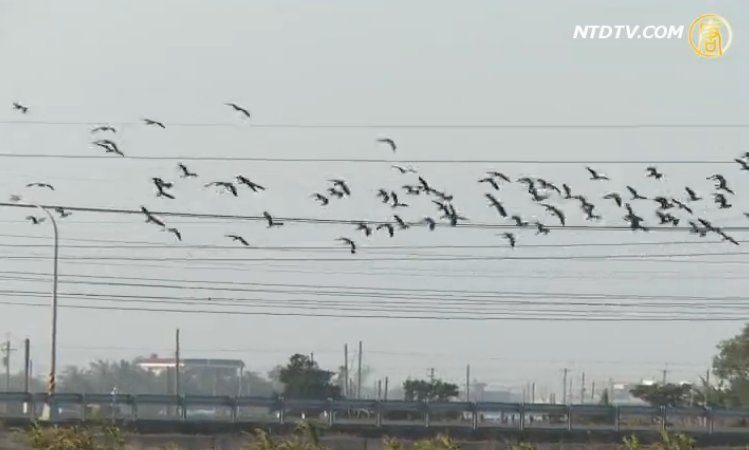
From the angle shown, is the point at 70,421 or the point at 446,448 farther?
the point at 70,421

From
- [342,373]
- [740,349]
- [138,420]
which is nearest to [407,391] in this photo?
[342,373]

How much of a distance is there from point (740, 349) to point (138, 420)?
396 feet

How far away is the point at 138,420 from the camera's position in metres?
60.0

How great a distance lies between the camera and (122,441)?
164ft

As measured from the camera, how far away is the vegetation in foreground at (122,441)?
48344 millimetres

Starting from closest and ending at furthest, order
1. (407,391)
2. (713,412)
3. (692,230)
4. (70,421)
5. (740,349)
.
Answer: (692,230) → (70,421) → (713,412) → (407,391) → (740,349)

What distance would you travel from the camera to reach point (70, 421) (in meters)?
57.8

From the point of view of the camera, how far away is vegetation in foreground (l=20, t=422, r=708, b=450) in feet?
159

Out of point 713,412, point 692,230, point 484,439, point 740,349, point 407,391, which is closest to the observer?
point 692,230

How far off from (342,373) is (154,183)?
112m

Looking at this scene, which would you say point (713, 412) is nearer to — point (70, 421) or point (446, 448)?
point (446, 448)

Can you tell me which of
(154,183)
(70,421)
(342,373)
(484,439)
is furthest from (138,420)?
(342,373)

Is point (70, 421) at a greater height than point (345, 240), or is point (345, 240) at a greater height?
point (345, 240)

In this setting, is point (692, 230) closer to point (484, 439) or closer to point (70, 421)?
point (484, 439)
